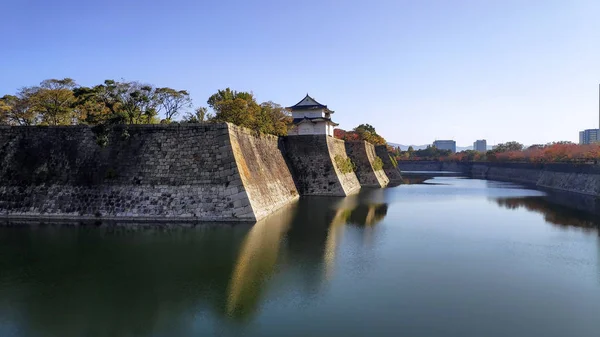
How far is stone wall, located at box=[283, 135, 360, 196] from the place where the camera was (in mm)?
28359

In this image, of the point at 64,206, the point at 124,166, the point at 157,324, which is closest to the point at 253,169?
the point at 124,166

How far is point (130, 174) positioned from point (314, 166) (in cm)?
1464

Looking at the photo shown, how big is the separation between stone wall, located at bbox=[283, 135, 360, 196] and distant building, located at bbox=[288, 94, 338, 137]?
6.29 metres

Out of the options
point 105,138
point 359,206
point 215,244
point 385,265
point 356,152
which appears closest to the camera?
point 385,265

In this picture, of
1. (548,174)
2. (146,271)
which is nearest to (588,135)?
(548,174)

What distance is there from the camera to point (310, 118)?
121 ft

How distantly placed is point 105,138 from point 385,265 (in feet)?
45.2

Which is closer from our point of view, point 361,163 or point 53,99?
point 53,99

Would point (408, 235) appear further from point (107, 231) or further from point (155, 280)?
point (107, 231)

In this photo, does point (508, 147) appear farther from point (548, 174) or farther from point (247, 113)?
point (247, 113)

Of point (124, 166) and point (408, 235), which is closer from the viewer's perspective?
point (408, 235)

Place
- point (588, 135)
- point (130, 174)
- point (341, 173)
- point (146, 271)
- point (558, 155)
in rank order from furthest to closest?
point (588, 135), point (558, 155), point (341, 173), point (130, 174), point (146, 271)

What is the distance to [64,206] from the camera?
1655cm

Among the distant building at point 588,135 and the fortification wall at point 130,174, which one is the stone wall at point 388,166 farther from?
the distant building at point 588,135
